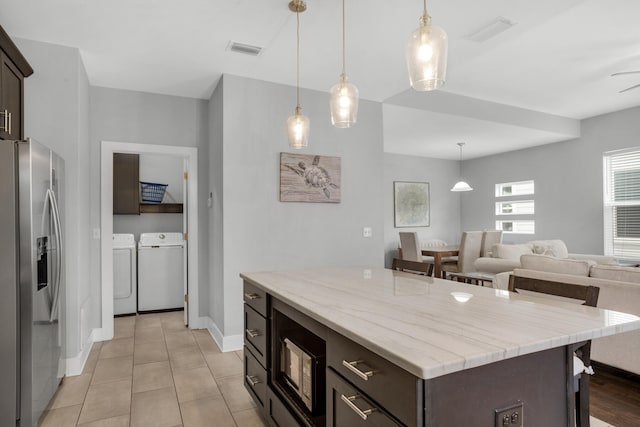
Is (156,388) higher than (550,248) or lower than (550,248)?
lower

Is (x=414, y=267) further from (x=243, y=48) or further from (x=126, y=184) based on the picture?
(x=126, y=184)

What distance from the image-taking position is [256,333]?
7.27ft

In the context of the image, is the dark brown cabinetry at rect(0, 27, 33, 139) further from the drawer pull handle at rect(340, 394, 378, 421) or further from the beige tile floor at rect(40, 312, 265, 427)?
the drawer pull handle at rect(340, 394, 378, 421)

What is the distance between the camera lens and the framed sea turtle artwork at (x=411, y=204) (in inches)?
325

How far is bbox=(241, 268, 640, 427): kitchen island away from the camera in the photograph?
0.97 m

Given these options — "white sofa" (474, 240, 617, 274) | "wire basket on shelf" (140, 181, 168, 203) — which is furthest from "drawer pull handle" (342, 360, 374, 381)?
"wire basket on shelf" (140, 181, 168, 203)

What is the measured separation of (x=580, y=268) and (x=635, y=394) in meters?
0.87

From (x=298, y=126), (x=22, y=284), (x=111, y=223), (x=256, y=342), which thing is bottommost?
(x=256, y=342)

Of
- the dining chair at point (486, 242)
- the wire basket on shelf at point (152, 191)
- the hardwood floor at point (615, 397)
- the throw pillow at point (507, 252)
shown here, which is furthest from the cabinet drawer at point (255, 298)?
the dining chair at point (486, 242)

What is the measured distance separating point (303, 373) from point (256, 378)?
653 mm

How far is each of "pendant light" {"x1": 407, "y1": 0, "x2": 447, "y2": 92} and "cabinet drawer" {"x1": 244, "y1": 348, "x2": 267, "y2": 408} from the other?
1.67 meters

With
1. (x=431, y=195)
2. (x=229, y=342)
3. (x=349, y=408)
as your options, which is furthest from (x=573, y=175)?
(x=349, y=408)

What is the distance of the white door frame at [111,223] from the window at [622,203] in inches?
238

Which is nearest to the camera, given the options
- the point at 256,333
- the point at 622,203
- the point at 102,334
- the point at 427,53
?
the point at 427,53
